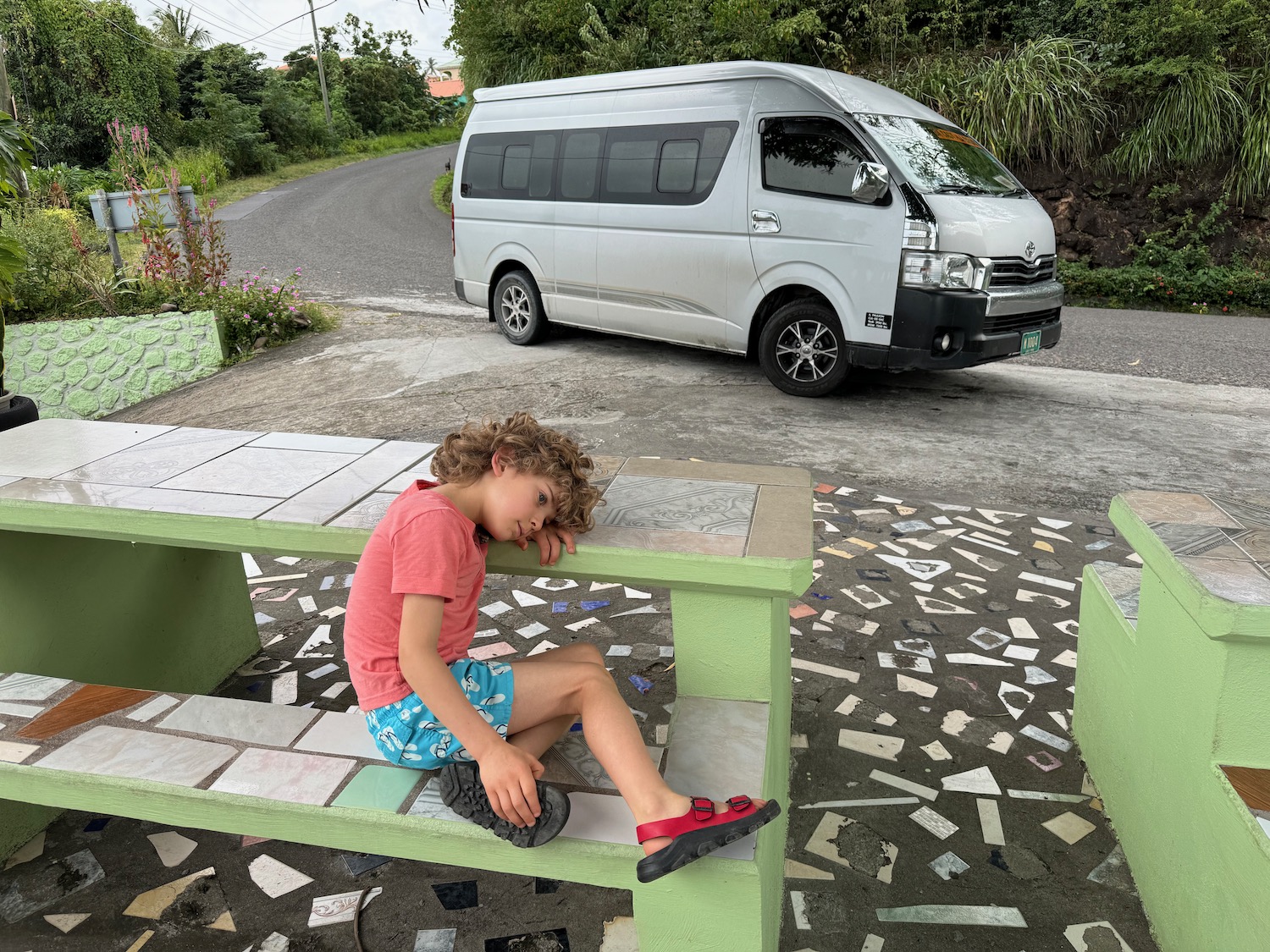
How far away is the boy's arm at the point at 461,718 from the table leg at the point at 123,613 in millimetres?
1778

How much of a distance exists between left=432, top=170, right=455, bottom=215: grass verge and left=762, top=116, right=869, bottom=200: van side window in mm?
14284

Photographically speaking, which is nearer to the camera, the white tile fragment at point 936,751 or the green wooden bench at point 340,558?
the green wooden bench at point 340,558

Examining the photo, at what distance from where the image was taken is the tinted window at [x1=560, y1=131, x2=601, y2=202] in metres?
8.39

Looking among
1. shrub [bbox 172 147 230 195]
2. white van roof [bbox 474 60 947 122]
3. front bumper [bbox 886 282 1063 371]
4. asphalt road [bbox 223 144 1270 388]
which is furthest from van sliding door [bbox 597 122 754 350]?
shrub [bbox 172 147 230 195]

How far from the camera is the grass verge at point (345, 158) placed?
25891 millimetres

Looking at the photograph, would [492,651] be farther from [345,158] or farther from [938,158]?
[345,158]

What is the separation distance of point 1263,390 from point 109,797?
8736 millimetres

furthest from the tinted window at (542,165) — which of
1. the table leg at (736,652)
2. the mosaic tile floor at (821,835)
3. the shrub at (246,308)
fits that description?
the table leg at (736,652)

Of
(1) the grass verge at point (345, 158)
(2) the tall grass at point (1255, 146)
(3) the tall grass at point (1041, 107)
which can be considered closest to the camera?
(2) the tall grass at point (1255, 146)

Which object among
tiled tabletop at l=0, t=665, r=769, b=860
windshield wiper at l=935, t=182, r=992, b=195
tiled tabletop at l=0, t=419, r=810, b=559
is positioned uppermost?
windshield wiper at l=935, t=182, r=992, b=195

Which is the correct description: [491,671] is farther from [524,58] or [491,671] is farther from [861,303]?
[524,58]

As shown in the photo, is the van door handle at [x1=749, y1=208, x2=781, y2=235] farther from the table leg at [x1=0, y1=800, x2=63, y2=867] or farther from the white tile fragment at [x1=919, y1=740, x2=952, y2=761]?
the table leg at [x1=0, y1=800, x2=63, y2=867]

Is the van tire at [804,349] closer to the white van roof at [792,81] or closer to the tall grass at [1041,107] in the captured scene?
the white van roof at [792,81]

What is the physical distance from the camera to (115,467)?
296 cm
